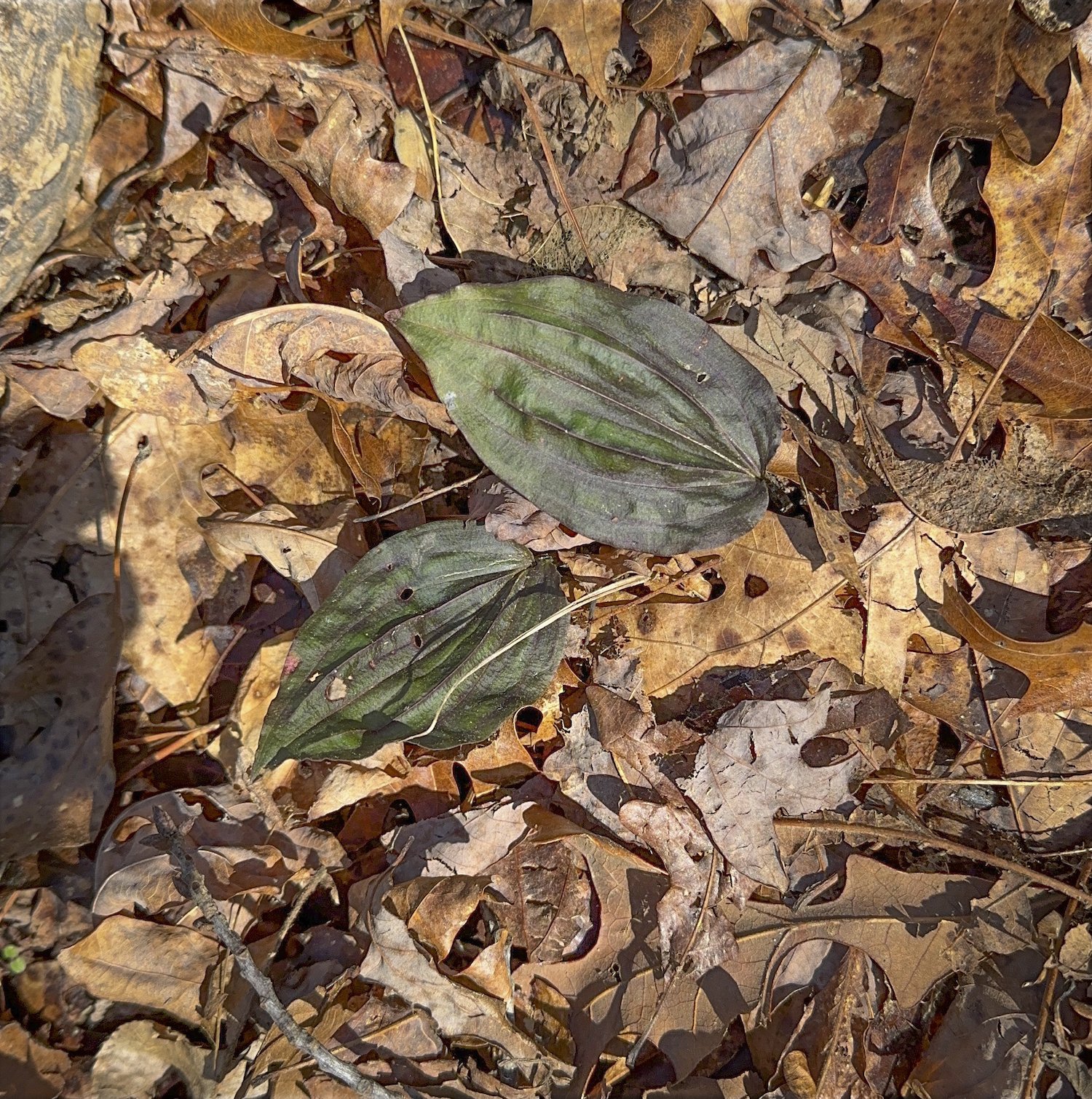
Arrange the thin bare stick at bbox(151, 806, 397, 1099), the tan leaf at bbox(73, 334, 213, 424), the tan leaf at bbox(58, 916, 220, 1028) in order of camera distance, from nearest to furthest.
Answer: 1. the thin bare stick at bbox(151, 806, 397, 1099)
2. the tan leaf at bbox(58, 916, 220, 1028)
3. the tan leaf at bbox(73, 334, 213, 424)

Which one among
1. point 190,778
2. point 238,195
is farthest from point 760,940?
point 238,195

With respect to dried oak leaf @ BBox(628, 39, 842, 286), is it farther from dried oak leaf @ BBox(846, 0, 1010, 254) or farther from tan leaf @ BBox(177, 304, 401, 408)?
tan leaf @ BBox(177, 304, 401, 408)

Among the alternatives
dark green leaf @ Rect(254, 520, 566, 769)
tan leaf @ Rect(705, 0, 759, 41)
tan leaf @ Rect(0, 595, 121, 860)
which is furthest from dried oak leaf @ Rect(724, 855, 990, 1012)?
tan leaf @ Rect(705, 0, 759, 41)

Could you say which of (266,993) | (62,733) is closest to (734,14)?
(62,733)

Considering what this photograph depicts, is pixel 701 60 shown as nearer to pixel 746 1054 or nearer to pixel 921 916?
pixel 921 916

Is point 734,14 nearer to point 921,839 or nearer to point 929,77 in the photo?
point 929,77
